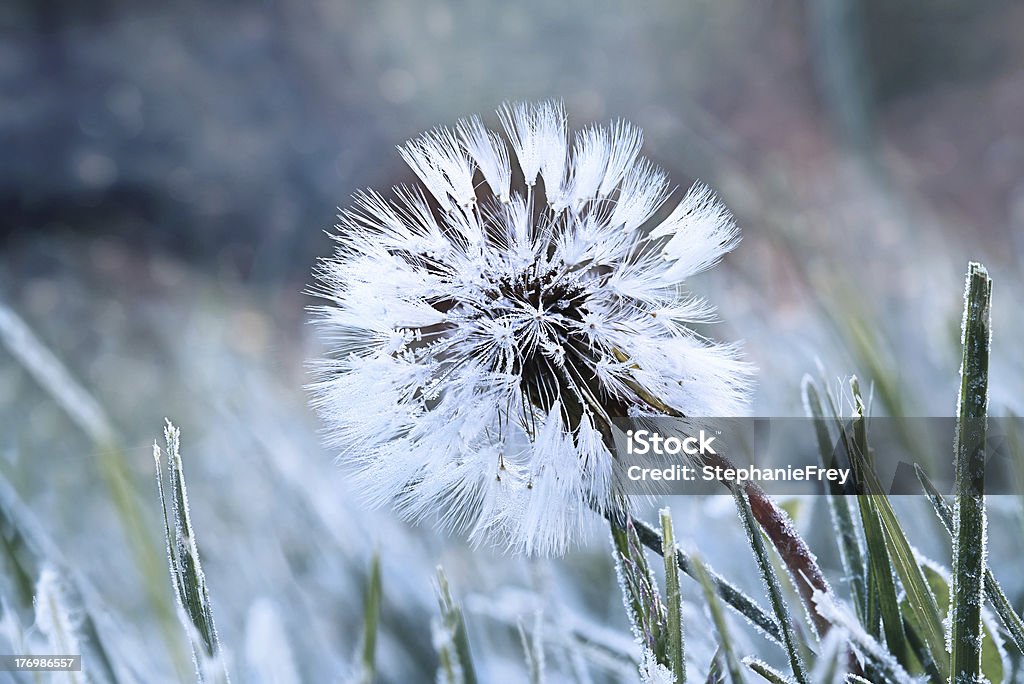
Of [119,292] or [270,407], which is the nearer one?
[270,407]

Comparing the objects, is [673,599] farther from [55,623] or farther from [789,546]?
[55,623]

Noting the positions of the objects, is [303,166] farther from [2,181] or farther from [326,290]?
[326,290]

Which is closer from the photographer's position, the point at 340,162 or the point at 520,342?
the point at 520,342

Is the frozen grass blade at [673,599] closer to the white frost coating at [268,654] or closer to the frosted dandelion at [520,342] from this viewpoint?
the frosted dandelion at [520,342]

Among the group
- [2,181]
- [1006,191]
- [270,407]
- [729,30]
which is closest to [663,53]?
[729,30]

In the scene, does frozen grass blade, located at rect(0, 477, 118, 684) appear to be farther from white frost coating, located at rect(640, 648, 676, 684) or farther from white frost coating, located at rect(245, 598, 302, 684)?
white frost coating, located at rect(640, 648, 676, 684)

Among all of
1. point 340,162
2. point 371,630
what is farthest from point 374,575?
point 340,162
